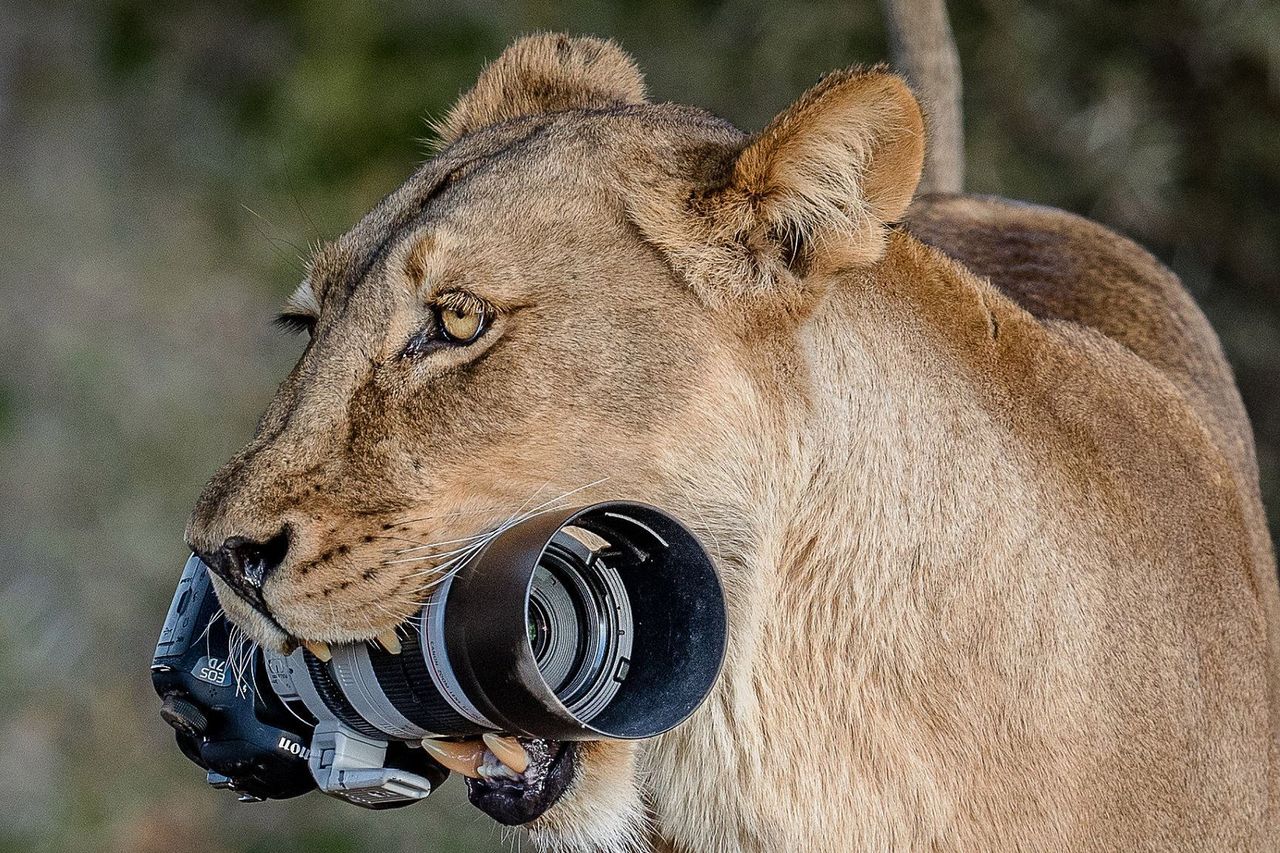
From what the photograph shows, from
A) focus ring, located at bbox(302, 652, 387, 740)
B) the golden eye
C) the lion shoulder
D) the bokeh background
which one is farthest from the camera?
the bokeh background

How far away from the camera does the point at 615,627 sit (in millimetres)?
2221

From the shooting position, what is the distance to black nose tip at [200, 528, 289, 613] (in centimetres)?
212

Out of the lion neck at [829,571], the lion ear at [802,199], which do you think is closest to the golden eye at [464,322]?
the lion ear at [802,199]

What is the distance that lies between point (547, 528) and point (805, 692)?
516 millimetres

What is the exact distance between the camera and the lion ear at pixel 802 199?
7.17 ft

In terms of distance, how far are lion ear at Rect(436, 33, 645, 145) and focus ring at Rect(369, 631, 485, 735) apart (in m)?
1.13

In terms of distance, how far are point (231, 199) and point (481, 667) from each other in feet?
23.5

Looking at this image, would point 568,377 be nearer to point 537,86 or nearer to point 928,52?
point 537,86

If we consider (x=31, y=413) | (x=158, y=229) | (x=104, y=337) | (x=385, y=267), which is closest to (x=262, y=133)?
(x=158, y=229)

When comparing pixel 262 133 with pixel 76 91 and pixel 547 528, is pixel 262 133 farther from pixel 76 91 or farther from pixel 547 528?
pixel 547 528

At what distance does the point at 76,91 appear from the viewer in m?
8.75

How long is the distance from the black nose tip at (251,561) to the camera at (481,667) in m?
0.13

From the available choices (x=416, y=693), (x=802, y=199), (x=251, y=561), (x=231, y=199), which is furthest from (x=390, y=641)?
(x=231, y=199)

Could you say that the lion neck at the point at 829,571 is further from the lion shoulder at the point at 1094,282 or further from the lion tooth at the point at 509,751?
the lion shoulder at the point at 1094,282
